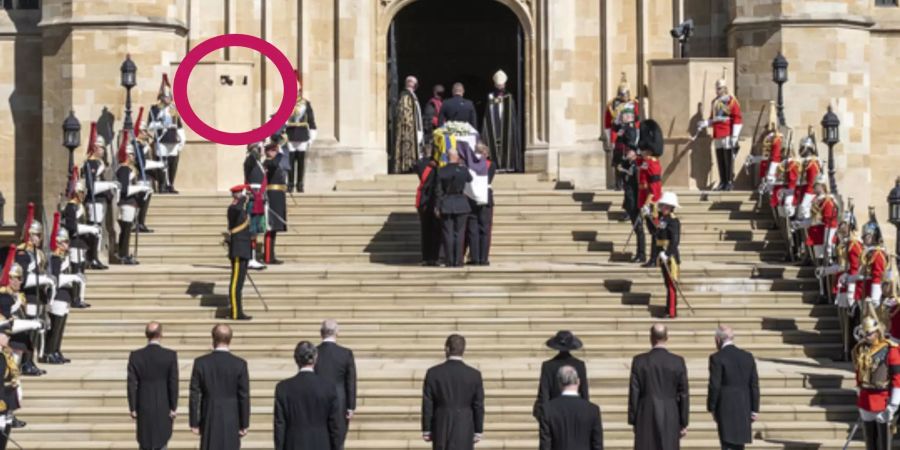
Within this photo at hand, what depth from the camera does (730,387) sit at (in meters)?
19.9

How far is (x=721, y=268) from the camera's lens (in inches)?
1096

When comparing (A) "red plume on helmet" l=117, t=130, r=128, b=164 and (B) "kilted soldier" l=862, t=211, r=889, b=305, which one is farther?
(A) "red plume on helmet" l=117, t=130, r=128, b=164

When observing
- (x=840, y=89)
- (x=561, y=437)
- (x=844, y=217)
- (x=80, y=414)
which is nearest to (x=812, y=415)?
(x=844, y=217)

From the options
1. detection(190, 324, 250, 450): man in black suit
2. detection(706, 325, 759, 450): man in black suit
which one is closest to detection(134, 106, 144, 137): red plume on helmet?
detection(190, 324, 250, 450): man in black suit

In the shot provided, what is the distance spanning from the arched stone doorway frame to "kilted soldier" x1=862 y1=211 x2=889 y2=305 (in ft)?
42.9

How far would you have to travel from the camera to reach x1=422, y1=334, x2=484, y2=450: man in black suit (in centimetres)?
1839

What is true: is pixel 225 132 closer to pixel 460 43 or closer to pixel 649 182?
pixel 649 182

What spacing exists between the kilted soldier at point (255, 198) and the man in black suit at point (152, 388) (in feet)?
22.1

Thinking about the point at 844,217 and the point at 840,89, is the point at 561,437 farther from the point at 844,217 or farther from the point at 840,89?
the point at 840,89

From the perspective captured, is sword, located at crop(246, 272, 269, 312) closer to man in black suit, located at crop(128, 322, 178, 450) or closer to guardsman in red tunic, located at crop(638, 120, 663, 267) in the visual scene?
guardsman in red tunic, located at crop(638, 120, 663, 267)

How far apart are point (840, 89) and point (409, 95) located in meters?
7.73

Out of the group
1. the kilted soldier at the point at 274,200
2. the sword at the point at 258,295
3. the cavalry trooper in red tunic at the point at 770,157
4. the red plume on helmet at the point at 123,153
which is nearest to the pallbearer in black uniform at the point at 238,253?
the sword at the point at 258,295

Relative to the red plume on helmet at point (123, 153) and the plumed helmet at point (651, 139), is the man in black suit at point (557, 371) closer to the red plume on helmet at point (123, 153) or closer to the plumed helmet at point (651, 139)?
the plumed helmet at point (651, 139)

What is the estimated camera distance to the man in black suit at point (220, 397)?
1883 cm
